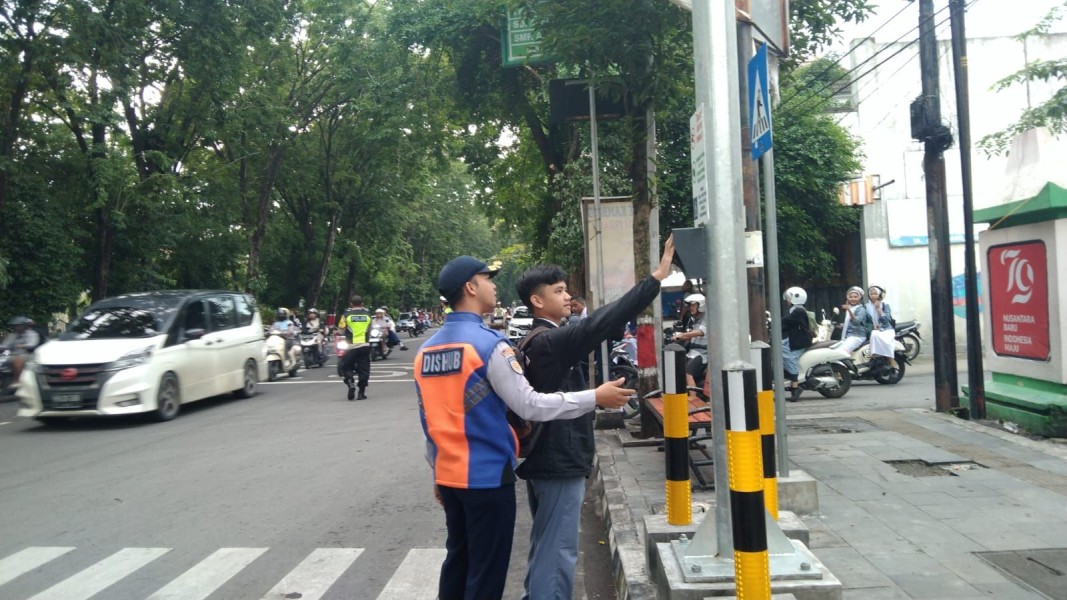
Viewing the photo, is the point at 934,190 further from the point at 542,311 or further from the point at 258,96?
the point at 258,96

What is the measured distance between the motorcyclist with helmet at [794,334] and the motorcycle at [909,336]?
10.3ft

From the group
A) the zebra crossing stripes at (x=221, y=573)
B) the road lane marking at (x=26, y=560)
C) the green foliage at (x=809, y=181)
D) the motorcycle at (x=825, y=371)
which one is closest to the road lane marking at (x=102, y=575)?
the zebra crossing stripes at (x=221, y=573)

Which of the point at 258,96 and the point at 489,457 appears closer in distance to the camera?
the point at 489,457

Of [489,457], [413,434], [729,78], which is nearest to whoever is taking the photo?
[489,457]

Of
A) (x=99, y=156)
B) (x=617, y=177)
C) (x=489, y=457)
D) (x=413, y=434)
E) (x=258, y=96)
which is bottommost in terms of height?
(x=413, y=434)

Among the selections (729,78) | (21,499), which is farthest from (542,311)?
(21,499)

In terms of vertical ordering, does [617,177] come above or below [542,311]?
above

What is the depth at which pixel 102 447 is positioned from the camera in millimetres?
9625

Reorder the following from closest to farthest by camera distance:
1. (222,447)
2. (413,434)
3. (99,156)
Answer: (222,447) < (413,434) < (99,156)

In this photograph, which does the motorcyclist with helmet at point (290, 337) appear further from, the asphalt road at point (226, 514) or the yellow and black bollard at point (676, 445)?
the yellow and black bollard at point (676, 445)

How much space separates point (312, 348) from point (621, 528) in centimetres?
1761

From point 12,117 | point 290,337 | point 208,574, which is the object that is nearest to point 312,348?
point 290,337

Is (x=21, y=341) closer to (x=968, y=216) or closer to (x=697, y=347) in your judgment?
(x=697, y=347)

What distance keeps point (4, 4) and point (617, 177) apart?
40.2ft
